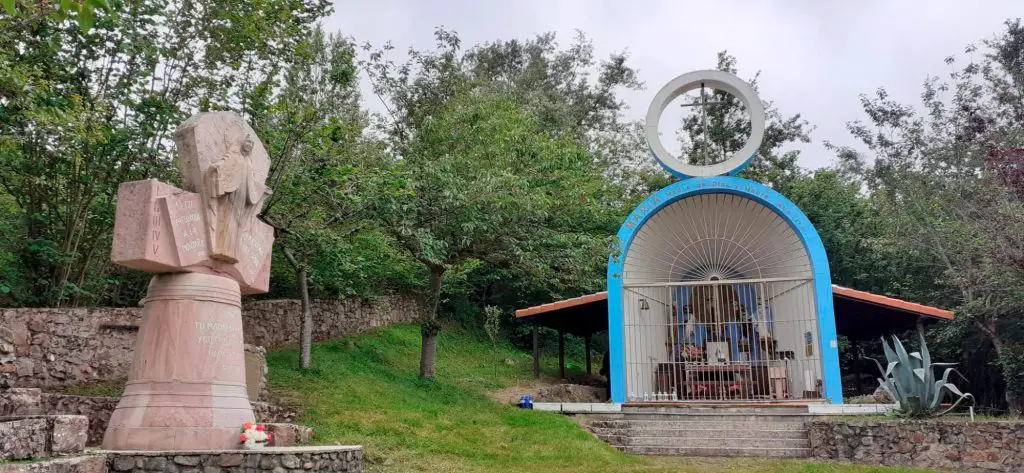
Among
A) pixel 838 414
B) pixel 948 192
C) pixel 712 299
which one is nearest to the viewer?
pixel 838 414

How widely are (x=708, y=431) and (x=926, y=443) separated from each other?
3098mm

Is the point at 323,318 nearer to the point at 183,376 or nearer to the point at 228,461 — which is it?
the point at 183,376

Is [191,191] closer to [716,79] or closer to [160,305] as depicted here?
[160,305]

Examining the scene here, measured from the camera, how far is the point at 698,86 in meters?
15.3

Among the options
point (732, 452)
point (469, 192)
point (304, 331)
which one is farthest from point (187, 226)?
point (732, 452)

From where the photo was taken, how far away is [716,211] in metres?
15.4

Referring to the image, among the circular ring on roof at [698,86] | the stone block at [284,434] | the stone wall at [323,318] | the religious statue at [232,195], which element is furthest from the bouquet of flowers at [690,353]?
the religious statue at [232,195]

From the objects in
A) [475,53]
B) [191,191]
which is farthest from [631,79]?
[191,191]

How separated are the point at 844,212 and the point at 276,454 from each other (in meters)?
20.1

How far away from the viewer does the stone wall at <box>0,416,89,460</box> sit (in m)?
4.62

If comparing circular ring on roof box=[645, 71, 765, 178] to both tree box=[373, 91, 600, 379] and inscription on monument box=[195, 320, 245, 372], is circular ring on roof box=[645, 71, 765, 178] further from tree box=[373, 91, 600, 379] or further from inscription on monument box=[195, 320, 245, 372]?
inscription on monument box=[195, 320, 245, 372]

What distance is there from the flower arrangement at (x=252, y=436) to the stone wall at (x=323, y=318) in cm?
869

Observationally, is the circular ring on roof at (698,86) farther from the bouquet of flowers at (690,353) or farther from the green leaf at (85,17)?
the green leaf at (85,17)

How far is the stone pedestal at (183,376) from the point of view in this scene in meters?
6.34
